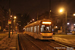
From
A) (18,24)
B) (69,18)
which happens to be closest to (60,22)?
(69,18)

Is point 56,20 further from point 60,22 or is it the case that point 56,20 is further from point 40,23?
point 40,23

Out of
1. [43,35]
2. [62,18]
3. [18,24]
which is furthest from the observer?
[18,24]

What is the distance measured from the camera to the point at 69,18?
2938 inches

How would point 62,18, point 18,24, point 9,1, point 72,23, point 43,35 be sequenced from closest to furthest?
point 43,35 < point 9,1 < point 62,18 < point 72,23 < point 18,24

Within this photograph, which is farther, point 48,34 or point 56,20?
point 56,20

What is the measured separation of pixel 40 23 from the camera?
59.3 feet

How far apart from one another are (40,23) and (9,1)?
363 inches

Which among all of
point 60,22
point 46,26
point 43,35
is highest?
point 60,22

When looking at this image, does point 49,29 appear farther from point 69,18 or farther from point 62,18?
point 69,18

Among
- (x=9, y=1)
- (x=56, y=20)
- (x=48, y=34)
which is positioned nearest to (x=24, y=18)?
(x=56, y=20)

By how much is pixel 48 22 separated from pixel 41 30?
164 centimetres

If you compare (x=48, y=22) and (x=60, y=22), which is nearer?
(x=48, y=22)

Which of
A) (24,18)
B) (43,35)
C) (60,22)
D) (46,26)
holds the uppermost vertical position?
(24,18)

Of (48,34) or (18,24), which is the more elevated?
(18,24)
